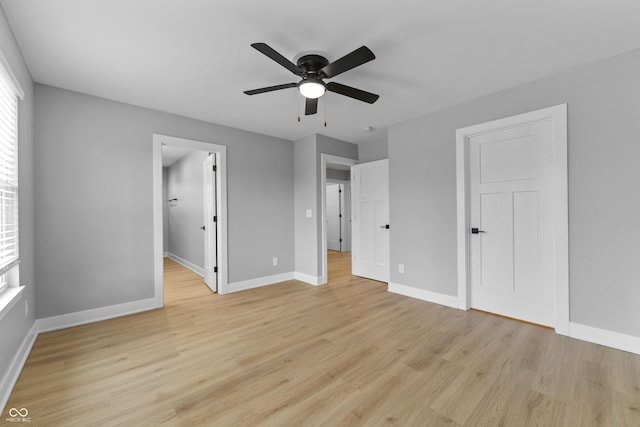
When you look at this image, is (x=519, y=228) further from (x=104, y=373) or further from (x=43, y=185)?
(x=43, y=185)

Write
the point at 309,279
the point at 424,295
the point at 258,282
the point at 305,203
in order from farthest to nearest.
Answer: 1. the point at 305,203
2. the point at 309,279
3. the point at 258,282
4. the point at 424,295

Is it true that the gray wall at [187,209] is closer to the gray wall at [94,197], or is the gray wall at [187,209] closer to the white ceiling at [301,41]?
the gray wall at [94,197]

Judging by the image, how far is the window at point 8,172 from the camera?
6.07 ft

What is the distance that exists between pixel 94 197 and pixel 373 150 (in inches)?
156

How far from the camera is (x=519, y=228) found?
2.89 meters

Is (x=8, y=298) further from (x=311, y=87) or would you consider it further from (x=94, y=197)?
(x=311, y=87)

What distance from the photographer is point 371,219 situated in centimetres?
468

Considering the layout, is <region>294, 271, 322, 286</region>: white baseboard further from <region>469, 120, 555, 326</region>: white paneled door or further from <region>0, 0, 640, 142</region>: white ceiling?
<region>0, 0, 640, 142</region>: white ceiling

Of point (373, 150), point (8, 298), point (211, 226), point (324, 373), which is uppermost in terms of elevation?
point (373, 150)

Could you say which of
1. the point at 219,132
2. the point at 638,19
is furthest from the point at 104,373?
the point at 638,19

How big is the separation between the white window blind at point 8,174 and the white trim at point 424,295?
383cm

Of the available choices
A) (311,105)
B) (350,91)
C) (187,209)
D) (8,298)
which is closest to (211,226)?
(187,209)

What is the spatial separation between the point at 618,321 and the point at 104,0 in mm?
4430

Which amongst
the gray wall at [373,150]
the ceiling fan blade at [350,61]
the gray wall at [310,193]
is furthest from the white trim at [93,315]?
the gray wall at [373,150]
